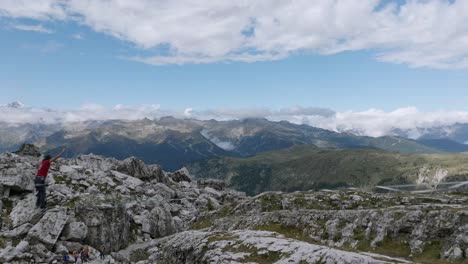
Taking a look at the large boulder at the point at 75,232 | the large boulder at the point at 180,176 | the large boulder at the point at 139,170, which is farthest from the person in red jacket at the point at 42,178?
the large boulder at the point at 180,176

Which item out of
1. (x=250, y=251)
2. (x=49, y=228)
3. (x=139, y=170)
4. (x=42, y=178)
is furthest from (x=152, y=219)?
(x=139, y=170)

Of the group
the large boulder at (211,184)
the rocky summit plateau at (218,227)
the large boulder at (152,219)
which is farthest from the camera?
the large boulder at (211,184)

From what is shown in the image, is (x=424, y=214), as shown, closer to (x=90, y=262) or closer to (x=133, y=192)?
(x=90, y=262)

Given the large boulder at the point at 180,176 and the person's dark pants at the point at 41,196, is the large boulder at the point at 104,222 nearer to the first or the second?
the person's dark pants at the point at 41,196

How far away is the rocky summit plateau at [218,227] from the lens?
3781 centimetres

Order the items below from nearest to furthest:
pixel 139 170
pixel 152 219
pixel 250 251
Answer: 1. pixel 250 251
2. pixel 152 219
3. pixel 139 170

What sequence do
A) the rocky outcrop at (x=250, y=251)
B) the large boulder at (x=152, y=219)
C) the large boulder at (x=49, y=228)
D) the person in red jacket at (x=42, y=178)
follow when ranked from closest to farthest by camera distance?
the rocky outcrop at (x=250, y=251)
the large boulder at (x=49, y=228)
the person in red jacket at (x=42, y=178)
the large boulder at (x=152, y=219)

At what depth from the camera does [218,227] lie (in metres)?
72.4

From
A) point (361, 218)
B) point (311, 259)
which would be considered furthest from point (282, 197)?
point (311, 259)

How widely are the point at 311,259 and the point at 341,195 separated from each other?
6025 centimetres

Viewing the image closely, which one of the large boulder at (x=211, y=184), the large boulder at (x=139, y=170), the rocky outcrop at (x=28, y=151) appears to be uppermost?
the rocky outcrop at (x=28, y=151)

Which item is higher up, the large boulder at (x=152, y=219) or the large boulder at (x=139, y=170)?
the large boulder at (x=139, y=170)

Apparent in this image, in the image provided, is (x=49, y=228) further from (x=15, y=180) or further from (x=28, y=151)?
(x=28, y=151)

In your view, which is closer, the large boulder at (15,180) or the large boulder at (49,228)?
the large boulder at (49,228)
